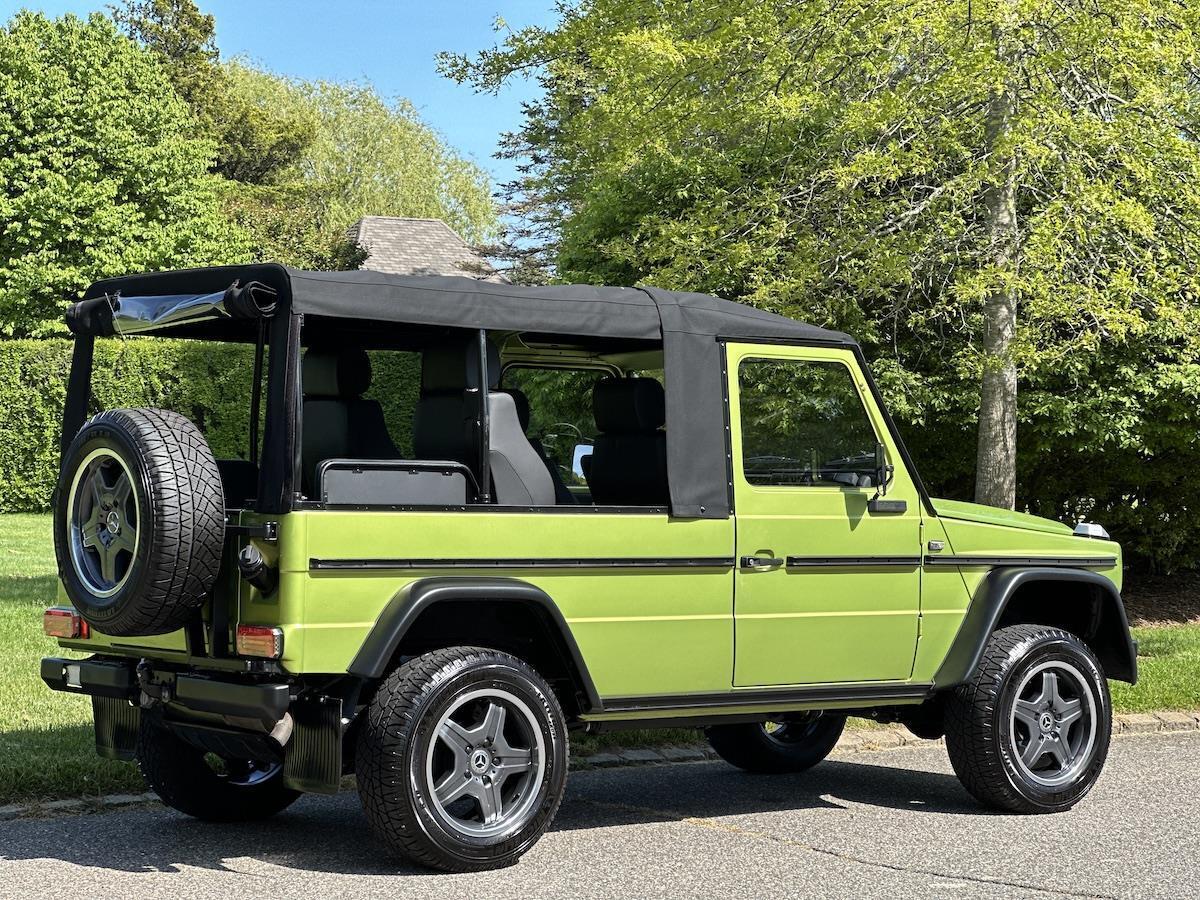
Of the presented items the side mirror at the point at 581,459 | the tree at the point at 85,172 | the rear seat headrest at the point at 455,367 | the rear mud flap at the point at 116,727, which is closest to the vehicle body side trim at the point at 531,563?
the rear seat headrest at the point at 455,367

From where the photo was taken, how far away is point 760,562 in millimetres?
6918

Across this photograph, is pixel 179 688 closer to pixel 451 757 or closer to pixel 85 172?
pixel 451 757

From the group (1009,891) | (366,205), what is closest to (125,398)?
(1009,891)

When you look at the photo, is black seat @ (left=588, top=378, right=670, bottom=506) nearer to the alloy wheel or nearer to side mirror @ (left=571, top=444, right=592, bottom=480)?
side mirror @ (left=571, top=444, right=592, bottom=480)

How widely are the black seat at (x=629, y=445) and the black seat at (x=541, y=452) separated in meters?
0.18

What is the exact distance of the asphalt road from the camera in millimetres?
5918

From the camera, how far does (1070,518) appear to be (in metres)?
16.3

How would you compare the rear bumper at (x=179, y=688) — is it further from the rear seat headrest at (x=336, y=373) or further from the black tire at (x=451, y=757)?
the rear seat headrest at (x=336, y=373)

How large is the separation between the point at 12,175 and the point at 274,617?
106 feet

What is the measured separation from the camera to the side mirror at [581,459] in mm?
7414

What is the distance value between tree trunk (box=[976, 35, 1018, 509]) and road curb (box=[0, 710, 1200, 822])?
2.45 metres

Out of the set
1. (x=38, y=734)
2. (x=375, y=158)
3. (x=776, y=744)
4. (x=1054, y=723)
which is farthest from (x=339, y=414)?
(x=375, y=158)

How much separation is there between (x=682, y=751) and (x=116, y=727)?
329cm

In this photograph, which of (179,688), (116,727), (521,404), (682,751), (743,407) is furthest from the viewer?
(682,751)
